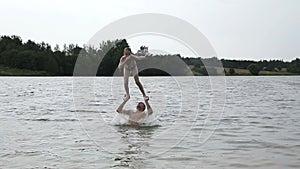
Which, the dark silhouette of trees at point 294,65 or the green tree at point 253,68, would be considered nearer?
the green tree at point 253,68

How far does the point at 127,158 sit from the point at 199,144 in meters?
3.04

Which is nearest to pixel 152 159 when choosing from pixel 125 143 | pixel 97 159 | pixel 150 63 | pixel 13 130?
pixel 97 159

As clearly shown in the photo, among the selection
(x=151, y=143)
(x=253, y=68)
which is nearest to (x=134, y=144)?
(x=151, y=143)

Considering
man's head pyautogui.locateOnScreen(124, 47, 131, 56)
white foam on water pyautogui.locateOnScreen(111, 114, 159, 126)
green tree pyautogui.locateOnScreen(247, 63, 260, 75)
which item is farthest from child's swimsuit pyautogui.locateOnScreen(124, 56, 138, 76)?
green tree pyautogui.locateOnScreen(247, 63, 260, 75)

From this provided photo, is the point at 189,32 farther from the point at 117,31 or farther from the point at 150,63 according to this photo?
the point at 150,63

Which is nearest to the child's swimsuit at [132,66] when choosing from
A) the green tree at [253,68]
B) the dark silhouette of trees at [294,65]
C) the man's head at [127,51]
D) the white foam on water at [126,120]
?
the man's head at [127,51]

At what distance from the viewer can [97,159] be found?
10.4m

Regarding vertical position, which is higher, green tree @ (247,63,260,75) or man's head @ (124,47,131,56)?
green tree @ (247,63,260,75)

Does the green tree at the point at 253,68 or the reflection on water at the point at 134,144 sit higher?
the green tree at the point at 253,68

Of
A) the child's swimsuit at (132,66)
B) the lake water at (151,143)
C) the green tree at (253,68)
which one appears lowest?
the lake water at (151,143)

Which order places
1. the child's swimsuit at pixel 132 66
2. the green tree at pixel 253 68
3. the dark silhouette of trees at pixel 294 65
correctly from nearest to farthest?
1. the child's swimsuit at pixel 132 66
2. the green tree at pixel 253 68
3. the dark silhouette of trees at pixel 294 65

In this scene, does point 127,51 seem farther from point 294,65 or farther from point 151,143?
point 294,65

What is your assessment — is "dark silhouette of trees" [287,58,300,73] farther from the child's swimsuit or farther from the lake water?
the child's swimsuit

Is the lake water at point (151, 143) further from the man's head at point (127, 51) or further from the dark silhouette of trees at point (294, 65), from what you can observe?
the dark silhouette of trees at point (294, 65)
